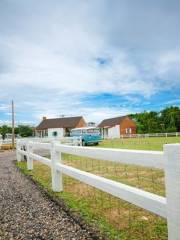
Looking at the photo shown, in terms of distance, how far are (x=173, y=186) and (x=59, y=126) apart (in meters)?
68.0

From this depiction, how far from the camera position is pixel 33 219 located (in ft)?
14.3

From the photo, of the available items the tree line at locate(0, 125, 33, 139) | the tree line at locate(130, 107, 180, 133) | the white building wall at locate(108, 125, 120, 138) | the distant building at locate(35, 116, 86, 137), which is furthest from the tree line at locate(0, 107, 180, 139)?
the tree line at locate(0, 125, 33, 139)

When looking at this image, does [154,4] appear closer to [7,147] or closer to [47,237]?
[47,237]

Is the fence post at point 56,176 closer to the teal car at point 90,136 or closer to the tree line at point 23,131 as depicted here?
the teal car at point 90,136

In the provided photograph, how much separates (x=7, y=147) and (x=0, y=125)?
61044 mm

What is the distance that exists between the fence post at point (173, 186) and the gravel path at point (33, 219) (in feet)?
4.62

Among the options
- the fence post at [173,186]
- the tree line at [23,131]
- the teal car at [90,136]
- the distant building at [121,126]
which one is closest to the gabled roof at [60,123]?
the tree line at [23,131]

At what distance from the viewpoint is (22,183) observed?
7.54 metres

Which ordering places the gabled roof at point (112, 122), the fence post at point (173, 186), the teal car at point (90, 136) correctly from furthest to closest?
the gabled roof at point (112, 122), the teal car at point (90, 136), the fence post at point (173, 186)

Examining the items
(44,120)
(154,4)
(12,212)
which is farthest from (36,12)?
(44,120)

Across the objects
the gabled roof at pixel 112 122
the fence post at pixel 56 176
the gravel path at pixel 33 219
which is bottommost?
the gravel path at pixel 33 219

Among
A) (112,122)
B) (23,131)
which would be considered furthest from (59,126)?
(23,131)

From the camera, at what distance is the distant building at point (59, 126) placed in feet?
225

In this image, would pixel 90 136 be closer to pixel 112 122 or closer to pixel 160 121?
pixel 160 121
